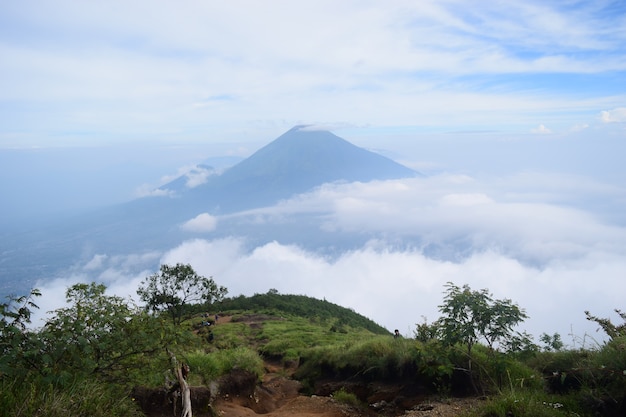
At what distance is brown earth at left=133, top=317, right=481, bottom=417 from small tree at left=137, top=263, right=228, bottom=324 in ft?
44.6

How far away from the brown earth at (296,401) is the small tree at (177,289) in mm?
13581

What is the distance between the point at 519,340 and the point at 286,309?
37.6 m

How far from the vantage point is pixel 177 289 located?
2608 cm

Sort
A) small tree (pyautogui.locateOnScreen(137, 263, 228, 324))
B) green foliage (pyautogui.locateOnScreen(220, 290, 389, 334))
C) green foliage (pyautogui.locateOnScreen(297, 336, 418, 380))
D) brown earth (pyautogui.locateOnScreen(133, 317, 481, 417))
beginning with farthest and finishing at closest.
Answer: green foliage (pyautogui.locateOnScreen(220, 290, 389, 334))
small tree (pyautogui.locateOnScreen(137, 263, 228, 324))
green foliage (pyautogui.locateOnScreen(297, 336, 418, 380))
brown earth (pyautogui.locateOnScreen(133, 317, 481, 417))

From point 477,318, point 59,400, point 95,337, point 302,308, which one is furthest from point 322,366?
point 302,308

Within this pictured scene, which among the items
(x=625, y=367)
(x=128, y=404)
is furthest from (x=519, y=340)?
(x=128, y=404)

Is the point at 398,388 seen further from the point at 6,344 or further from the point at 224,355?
the point at 6,344

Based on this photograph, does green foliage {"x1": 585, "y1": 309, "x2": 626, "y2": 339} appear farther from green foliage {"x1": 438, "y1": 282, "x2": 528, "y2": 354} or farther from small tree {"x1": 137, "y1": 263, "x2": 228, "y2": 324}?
small tree {"x1": 137, "y1": 263, "x2": 228, "y2": 324}

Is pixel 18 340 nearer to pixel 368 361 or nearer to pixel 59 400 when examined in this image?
pixel 59 400

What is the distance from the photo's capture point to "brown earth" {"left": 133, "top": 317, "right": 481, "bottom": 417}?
27.8ft

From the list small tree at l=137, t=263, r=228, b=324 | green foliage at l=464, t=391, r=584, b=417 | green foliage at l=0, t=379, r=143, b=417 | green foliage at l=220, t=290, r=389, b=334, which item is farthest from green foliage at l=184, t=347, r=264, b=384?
green foliage at l=220, t=290, r=389, b=334

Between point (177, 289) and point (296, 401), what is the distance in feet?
55.2

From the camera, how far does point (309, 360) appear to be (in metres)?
15.4

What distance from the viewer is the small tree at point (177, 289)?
25.7 metres
